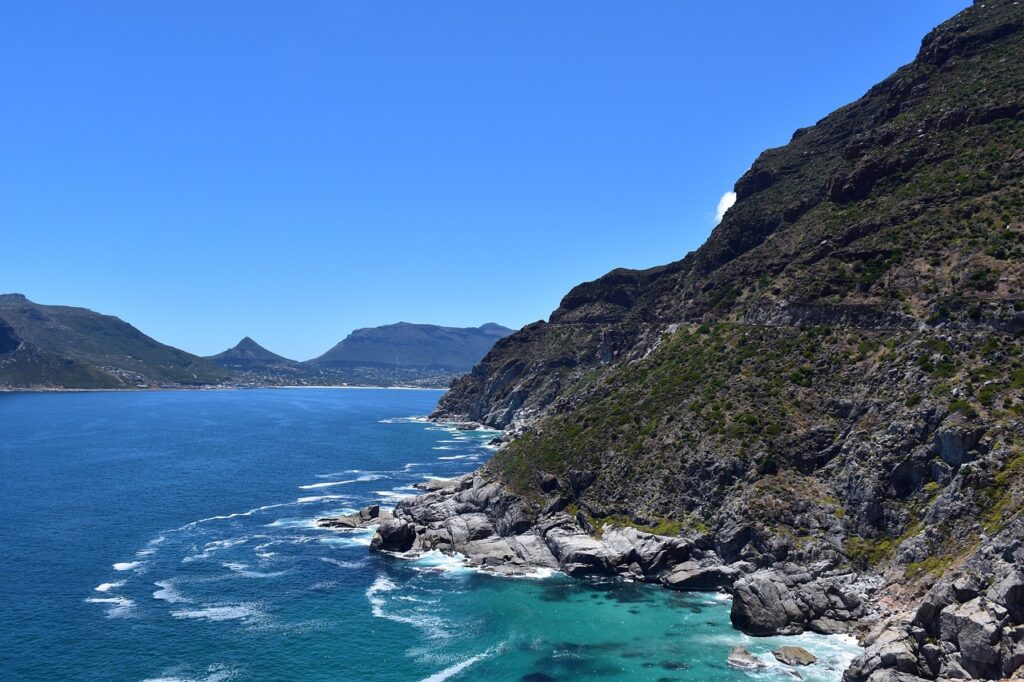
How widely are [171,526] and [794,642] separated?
98.5 m

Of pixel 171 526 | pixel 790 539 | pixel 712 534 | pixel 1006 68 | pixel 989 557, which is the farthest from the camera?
pixel 1006 68

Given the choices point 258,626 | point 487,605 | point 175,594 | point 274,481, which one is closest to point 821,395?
point 487,605

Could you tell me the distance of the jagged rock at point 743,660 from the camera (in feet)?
206

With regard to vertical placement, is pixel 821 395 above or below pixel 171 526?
above

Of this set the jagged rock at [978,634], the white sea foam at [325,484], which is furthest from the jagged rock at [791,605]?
the white sea foam at [325,484]

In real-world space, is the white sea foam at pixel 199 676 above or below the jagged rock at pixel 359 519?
below

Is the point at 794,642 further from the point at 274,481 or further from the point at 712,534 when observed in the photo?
the point at 274,481

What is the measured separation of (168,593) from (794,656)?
2817 inches

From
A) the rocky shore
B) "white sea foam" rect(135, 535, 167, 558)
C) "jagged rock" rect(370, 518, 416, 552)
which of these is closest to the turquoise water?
"white sea foam" rect(135, 535, 167, 558)

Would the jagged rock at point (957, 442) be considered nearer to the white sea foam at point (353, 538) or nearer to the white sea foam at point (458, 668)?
the white sea foam at point (458, 668)

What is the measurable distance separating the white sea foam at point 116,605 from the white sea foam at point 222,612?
5.31 metres

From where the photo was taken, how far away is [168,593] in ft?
273

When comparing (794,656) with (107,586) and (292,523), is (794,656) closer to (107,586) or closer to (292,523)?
(107,586)

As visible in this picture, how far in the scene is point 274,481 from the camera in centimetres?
15975
